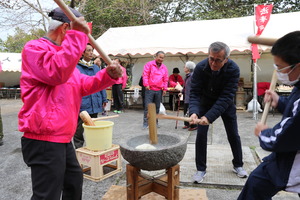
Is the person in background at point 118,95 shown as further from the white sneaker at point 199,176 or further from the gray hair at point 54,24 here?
the gray hair at point 54,24

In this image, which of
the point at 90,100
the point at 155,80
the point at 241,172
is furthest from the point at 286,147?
the point at 155,80

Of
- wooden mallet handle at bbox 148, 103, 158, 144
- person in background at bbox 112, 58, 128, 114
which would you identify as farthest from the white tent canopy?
wooden mallet handle at bbox 148, 103, 158, 144

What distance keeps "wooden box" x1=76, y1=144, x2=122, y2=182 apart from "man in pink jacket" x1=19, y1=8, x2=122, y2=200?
5.42 feet

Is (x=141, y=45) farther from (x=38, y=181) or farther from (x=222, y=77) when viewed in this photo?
(x=38, y=181)

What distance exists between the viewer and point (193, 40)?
389 inches

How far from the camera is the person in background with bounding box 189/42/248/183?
9.91 feet

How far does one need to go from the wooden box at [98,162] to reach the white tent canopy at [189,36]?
20.7ft

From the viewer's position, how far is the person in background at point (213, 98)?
3021 millimetres

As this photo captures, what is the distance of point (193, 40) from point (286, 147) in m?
8.72

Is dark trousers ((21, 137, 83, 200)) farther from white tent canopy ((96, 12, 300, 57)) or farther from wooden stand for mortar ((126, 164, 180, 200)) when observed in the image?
white tent canopy ((96, 12, 300, 57))

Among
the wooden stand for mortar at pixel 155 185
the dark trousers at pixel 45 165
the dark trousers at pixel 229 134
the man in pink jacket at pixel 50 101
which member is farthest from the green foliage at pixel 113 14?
the dark trousers at pixel 45 165

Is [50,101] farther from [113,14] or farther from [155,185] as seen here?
[113,14]

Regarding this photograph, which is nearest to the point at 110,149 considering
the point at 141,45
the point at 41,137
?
the point at 41,137

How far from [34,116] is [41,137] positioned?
155 mm
